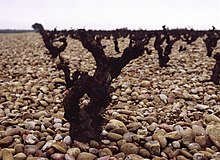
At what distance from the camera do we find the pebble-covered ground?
4.45m

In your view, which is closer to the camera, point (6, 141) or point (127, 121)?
point (6, 141)

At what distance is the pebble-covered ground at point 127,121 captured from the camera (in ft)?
14.6

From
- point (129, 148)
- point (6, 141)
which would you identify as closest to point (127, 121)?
point (129, 148)

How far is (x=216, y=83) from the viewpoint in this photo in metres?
8.45

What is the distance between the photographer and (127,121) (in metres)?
5.50

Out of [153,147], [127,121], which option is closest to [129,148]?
[153,147]

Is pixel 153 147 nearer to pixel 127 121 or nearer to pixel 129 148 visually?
pixel 129 148

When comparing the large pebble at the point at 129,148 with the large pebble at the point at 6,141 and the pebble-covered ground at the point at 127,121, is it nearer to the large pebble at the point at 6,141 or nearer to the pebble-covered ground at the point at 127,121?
the pebble-covered ground at the point at 127,121

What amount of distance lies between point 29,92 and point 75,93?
11.1 feet

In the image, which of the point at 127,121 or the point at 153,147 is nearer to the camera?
the point at 153,147

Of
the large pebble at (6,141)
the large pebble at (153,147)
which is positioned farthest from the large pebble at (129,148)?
the large pebble at (6,141)

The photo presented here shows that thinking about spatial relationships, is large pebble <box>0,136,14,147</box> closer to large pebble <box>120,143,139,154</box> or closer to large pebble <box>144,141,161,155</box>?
large pebble <box>120,143,139,154</box>

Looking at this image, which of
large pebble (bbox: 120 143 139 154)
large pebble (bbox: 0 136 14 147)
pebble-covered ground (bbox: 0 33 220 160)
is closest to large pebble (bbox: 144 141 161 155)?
pebble-covered ground (bbox: 0 33 220 160)

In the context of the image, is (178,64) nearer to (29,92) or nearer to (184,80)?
(184,80)
